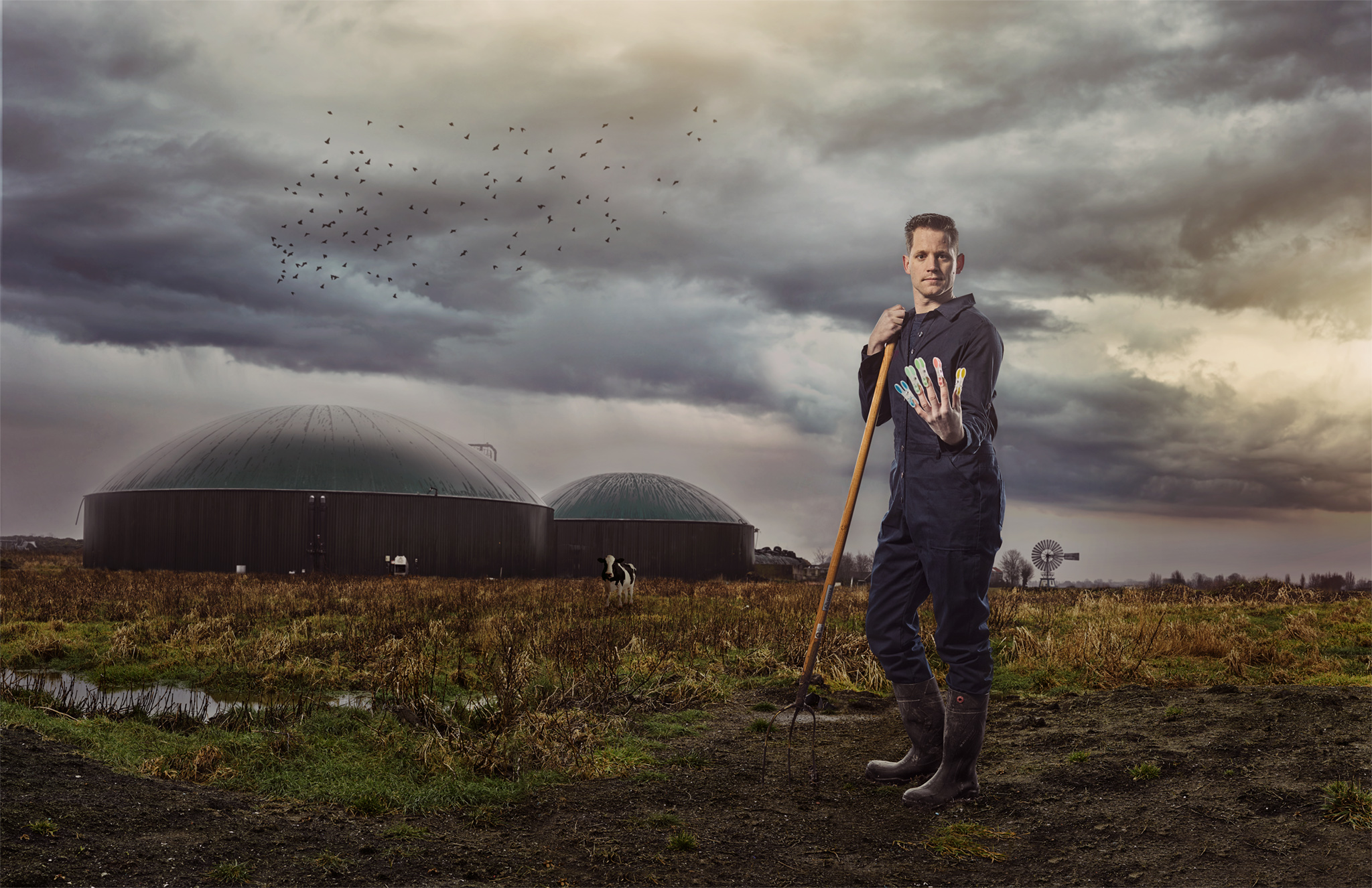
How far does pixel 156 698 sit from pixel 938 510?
10543 mm

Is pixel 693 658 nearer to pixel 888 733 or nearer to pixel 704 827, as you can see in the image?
pixel 888 733

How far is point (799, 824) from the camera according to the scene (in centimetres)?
599

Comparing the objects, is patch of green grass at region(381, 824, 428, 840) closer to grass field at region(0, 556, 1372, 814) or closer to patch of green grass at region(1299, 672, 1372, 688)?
grass field at region(0, 556, 1372, 814)

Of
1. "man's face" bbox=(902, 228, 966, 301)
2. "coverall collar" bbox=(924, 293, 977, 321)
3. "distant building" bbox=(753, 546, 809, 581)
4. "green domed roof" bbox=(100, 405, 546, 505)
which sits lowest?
"distant building" bbox=(753, 546, 809, 581)

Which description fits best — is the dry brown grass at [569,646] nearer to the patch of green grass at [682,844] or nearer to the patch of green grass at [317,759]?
the patch of green grass at [317,759]

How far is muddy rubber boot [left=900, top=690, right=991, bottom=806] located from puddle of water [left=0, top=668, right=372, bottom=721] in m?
6.98

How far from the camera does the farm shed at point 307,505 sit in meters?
44.1

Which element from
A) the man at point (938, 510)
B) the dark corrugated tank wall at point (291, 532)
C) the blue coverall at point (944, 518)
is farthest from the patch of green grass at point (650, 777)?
the dark corrugated tank wall at point (291, 532)

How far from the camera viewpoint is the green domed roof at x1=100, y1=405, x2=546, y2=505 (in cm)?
4566

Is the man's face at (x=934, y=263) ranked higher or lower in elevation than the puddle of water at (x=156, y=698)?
higher

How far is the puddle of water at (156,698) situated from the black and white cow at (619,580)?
12.0 meters

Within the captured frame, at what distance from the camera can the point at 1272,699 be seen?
7984 millimetres

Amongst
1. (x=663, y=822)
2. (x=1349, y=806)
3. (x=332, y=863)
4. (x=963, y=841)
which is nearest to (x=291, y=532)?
(x=332, y=863)

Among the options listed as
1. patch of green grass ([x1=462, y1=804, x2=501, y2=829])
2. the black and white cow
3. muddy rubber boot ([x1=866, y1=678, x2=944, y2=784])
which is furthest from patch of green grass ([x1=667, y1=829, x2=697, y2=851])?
the black and white cow
